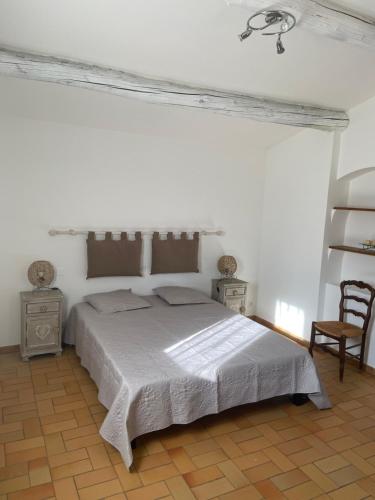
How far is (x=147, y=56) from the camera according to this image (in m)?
2.94

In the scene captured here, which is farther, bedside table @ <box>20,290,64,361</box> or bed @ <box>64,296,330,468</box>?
bedside table @ <box>20,290,64,361</box>

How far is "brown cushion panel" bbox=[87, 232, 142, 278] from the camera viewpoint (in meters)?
4.16

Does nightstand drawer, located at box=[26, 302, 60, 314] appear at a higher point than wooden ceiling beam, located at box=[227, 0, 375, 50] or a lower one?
lower

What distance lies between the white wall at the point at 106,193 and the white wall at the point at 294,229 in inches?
9.5

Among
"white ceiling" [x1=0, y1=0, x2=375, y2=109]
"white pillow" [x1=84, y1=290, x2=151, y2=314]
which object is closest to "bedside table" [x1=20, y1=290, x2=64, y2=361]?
"white pillow" [x1=84, y1=290, x2=151, y2=314]

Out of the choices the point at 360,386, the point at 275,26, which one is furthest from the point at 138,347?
the point at 275,26

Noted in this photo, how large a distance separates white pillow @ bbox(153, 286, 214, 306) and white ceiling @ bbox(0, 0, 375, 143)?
1948 millimetres

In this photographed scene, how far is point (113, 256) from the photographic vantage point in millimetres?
4234

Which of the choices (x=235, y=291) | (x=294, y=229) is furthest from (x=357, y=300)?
(x=235, y=291)

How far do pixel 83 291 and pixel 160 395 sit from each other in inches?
77.4

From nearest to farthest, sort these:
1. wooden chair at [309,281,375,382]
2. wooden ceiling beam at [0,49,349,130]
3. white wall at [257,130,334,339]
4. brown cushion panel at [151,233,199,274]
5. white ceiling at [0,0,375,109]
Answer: white ceiling at [0,0,375,109]
wooden ceiling beam at [0,49,349,130]
wooden chair at [309,281,375,382]
white wall at [257,130,334,339]
brown cushion panel at [151,233,199,274]

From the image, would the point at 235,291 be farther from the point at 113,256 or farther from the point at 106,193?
the point at 106,193

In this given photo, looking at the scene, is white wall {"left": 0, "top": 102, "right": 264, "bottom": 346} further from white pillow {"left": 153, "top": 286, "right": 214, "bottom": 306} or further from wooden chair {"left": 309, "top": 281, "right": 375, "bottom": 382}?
wooden chair {"left": 309, "top": 281, "right": 375, "bottom": 382}

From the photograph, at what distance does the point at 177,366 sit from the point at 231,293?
1940 millimetres
